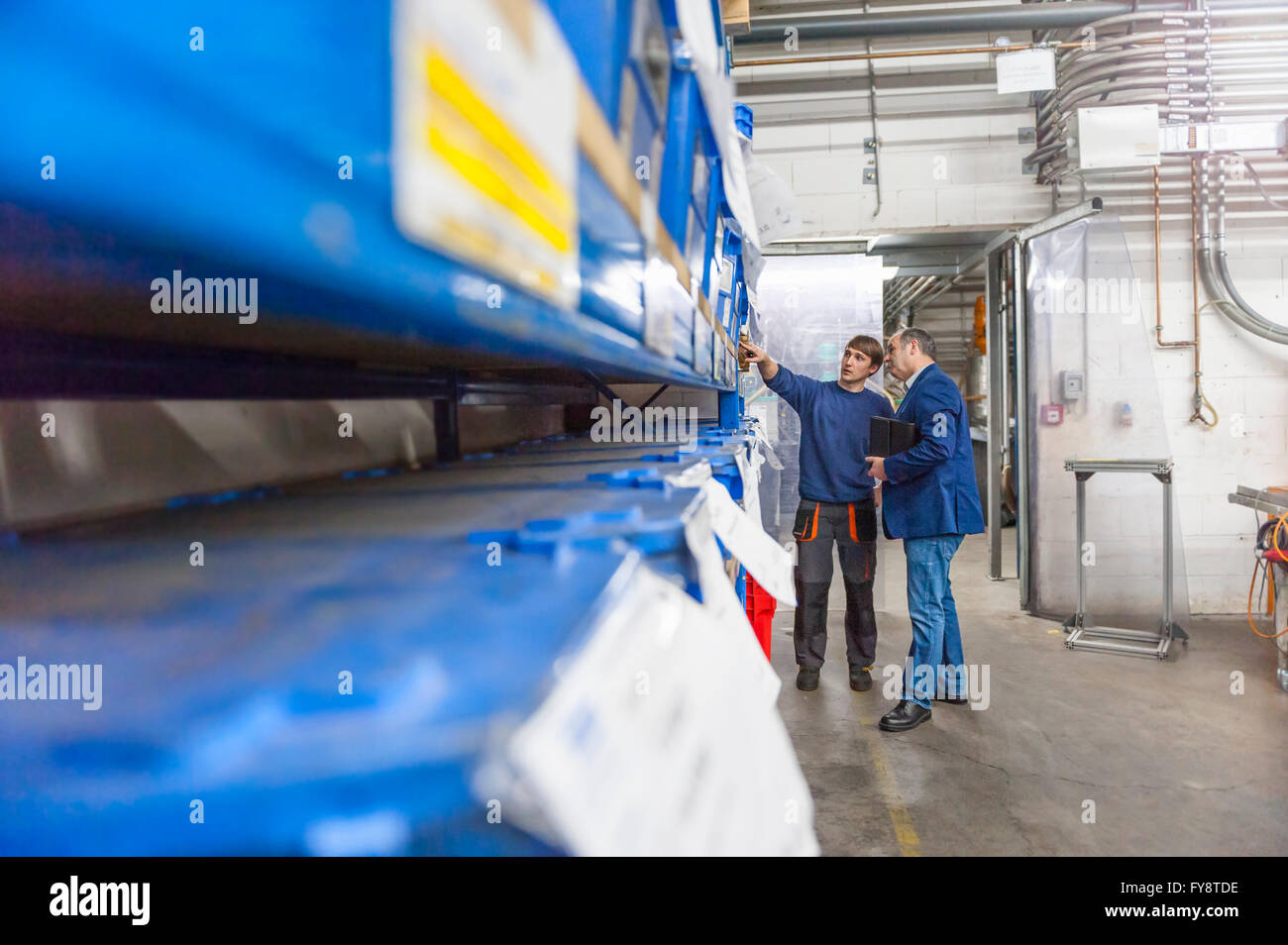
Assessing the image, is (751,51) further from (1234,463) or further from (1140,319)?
(1234,463)

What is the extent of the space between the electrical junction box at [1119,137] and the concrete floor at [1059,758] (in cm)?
253

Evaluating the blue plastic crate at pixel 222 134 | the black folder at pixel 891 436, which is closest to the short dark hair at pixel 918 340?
the black folder at pixel 891 436

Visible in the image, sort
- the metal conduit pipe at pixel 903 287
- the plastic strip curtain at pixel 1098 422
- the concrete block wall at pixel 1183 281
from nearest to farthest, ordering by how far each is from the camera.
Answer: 1. the plastic strip curtain at pixel 1098 422
2. the concrete block wall at pixel 1183 281
3. the metal conduit pipe at pixel 903 287

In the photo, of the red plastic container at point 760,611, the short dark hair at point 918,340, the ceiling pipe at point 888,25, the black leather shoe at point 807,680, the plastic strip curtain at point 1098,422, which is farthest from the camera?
the plastic strip curtain at point 1098,422

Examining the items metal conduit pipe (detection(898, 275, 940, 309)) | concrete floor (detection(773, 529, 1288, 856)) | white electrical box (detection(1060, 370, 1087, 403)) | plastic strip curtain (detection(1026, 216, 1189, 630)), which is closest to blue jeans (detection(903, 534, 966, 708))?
concrete floor (detection(773, 529, 1288, 856))

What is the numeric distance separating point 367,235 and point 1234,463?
5.83m

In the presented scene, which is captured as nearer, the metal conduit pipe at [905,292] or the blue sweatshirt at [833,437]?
the blue sweatshirt at [833,437]

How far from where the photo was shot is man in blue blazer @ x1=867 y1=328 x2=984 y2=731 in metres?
3.16

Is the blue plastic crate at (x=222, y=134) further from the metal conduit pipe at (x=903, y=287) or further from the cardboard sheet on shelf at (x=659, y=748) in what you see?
the metal conduit pipe at (x=903, y=287)

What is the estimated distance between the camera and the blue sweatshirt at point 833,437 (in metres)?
3.63

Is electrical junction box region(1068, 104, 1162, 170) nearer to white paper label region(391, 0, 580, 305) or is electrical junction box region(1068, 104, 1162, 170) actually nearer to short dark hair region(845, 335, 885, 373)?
short dark hair region(845, 335, 885, 373)

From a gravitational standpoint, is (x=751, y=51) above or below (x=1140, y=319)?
above
